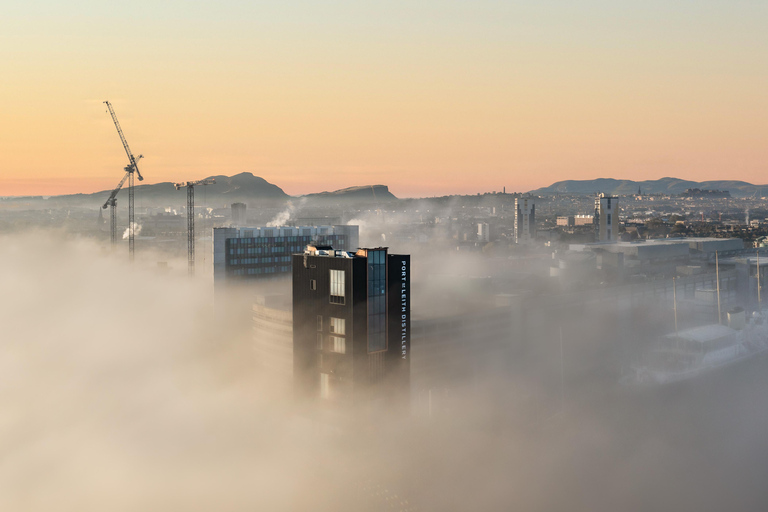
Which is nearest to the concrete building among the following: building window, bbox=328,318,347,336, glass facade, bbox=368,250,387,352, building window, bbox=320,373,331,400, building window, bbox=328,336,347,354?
building window, bbox=320,373,331,400

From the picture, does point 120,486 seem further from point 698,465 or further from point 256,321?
point 698,465

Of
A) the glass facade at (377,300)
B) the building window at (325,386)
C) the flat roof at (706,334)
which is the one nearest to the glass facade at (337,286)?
the glass facade at (377,300)

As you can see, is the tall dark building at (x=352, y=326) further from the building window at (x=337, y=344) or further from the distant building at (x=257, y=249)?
the distant building at (x=257, y=249)

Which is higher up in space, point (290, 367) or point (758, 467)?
point (290, 367)

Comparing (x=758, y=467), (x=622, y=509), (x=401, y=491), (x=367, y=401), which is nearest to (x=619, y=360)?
(x=758, y=467)

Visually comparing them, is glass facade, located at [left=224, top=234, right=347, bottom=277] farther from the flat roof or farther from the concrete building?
the flat roof

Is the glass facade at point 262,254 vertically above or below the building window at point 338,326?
above

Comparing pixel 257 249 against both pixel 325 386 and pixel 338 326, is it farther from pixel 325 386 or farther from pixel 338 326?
pixel 338 326
